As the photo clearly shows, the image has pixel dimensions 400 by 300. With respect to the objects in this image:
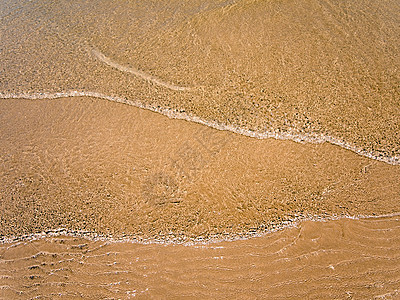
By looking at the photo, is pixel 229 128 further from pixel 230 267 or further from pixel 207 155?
pixel 230 267

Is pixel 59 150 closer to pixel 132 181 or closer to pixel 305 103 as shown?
pixel 132 181

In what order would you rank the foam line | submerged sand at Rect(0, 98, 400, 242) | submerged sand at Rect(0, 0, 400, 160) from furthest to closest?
1. the foam line
2. submerged sand at Rect(0, 0, 400, 160)
3. submerged sand at Rect(0, 98, 400, 242)

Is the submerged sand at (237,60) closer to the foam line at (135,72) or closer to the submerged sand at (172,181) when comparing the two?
the foam line at (135,72)

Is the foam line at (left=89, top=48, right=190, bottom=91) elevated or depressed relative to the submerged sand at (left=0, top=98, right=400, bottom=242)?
elevated

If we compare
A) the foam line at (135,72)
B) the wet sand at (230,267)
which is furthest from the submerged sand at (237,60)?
the wet sand at (230,267)

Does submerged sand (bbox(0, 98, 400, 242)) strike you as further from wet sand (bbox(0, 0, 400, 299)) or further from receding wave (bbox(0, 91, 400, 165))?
receding wave (bbox(0, 91, 400, 165))

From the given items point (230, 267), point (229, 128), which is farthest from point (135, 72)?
point (230, 267)

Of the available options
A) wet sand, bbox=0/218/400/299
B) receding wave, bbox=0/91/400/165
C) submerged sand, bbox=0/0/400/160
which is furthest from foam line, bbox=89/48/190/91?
wet sand, bbox=0/218/400/299

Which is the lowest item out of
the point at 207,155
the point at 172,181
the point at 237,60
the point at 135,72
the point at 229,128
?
the point at 172,181
